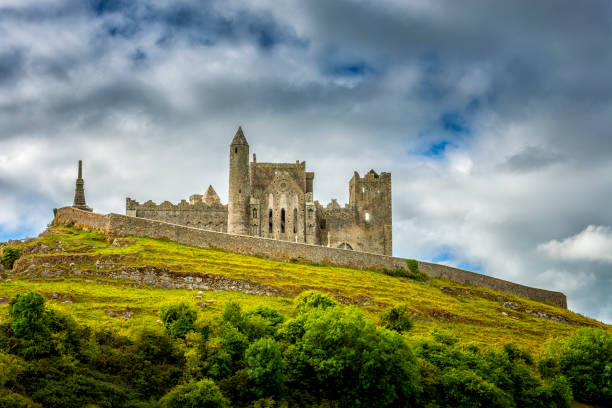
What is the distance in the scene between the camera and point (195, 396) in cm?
3212

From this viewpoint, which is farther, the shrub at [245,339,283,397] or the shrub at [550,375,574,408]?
the shrub at [550,375,574,408]

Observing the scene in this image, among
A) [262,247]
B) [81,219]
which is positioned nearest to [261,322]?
[262,247]

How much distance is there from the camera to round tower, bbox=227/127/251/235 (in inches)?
3187

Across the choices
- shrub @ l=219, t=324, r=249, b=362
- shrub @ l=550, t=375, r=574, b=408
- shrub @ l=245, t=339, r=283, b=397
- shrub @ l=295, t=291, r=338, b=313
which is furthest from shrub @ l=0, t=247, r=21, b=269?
shrub @ l=550, t=375, r=574, b=408

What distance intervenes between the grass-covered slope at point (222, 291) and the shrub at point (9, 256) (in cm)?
73

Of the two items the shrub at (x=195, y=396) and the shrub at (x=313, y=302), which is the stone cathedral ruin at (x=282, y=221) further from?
the shrub at (x=195, y=396)

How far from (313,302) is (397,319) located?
7664 mm

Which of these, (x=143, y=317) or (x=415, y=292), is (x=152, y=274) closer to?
(x=143, y=317)

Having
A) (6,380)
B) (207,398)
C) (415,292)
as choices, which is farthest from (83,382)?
(415,292)

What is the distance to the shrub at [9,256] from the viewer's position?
170 feet

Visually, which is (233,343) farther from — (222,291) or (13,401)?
(222,291)

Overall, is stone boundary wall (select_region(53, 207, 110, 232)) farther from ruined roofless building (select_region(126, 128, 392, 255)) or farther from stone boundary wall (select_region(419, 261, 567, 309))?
stone boundary wall (select_region(419, 261, 567, 309))

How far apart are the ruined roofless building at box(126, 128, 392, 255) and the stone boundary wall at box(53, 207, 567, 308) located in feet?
47.8

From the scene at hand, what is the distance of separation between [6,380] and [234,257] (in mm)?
31568
